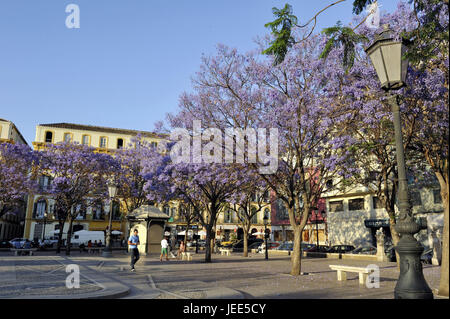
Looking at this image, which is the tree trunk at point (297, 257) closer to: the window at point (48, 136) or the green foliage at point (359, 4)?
the green foliage at point (359, 4)

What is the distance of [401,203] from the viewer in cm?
488

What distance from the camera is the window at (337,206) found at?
138 ft

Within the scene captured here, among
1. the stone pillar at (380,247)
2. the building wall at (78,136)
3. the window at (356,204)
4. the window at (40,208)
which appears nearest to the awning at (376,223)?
the window at (356,204)

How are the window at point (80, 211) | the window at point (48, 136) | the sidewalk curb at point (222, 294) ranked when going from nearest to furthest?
the sidewalk curb at point (222, 294) < the window at point (80, 211) < the window at point (48, 136)

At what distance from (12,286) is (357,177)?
15831 mm

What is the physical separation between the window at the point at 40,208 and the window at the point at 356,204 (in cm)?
A: 4315

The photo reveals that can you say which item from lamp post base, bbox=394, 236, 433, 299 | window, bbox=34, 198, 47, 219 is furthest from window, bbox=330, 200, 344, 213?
window, bbox=34, 198, 47, 219

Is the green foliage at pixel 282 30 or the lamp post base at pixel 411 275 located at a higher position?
the green foliage at pixel 282 30

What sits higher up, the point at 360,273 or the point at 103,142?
the point at 103,142

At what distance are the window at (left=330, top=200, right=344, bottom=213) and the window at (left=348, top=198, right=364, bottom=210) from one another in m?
1.30

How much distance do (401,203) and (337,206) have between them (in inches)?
1565

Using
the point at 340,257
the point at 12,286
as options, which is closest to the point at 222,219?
the point at 340,257

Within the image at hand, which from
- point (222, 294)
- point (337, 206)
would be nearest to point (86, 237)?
point (337, 206)

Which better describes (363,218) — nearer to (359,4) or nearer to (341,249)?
(341,249)
